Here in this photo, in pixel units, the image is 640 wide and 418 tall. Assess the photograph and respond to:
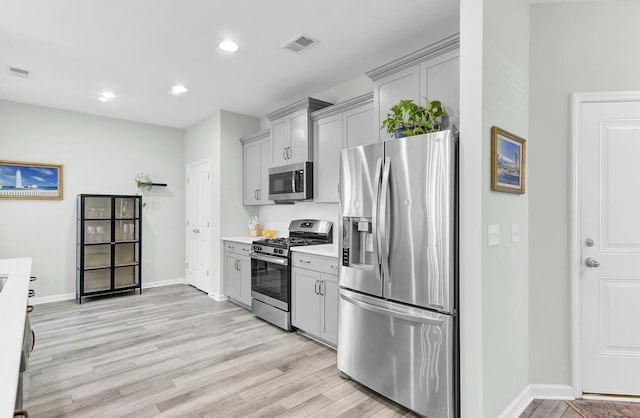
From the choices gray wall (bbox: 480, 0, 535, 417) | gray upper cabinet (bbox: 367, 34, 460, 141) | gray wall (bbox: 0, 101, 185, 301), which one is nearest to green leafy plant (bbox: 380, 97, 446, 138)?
gray upper cabinet (bbox: 367, 34, 460, 141)

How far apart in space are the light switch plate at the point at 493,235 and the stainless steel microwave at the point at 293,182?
2.20m

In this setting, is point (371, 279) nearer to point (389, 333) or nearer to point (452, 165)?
point (389, 333)

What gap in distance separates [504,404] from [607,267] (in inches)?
45.3

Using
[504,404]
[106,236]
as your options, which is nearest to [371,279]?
[504,404]

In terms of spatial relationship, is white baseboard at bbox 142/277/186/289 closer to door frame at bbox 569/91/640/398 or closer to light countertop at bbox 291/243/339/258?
light countertop at bbox 291/243/339/258

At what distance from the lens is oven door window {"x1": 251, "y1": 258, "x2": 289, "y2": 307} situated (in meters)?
3.65

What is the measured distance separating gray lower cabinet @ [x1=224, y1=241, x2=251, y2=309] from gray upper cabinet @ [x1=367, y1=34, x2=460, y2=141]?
245cm

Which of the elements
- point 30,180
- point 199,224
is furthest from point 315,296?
point 30,180

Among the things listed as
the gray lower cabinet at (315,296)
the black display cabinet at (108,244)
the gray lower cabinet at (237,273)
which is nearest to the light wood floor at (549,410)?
the gray lower cabinet at (315,296)

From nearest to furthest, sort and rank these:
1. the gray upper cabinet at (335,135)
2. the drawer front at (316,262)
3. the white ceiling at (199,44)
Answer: the white ceiling at (199,44) → the drawer front at (316,262) → the gray upper cabinet at (335,135)

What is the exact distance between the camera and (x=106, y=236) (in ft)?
16.7

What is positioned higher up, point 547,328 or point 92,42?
point 92,42

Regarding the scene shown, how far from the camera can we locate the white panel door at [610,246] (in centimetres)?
229

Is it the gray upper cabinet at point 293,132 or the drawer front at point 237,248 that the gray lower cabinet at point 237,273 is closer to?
the drawer front at point 237,248
